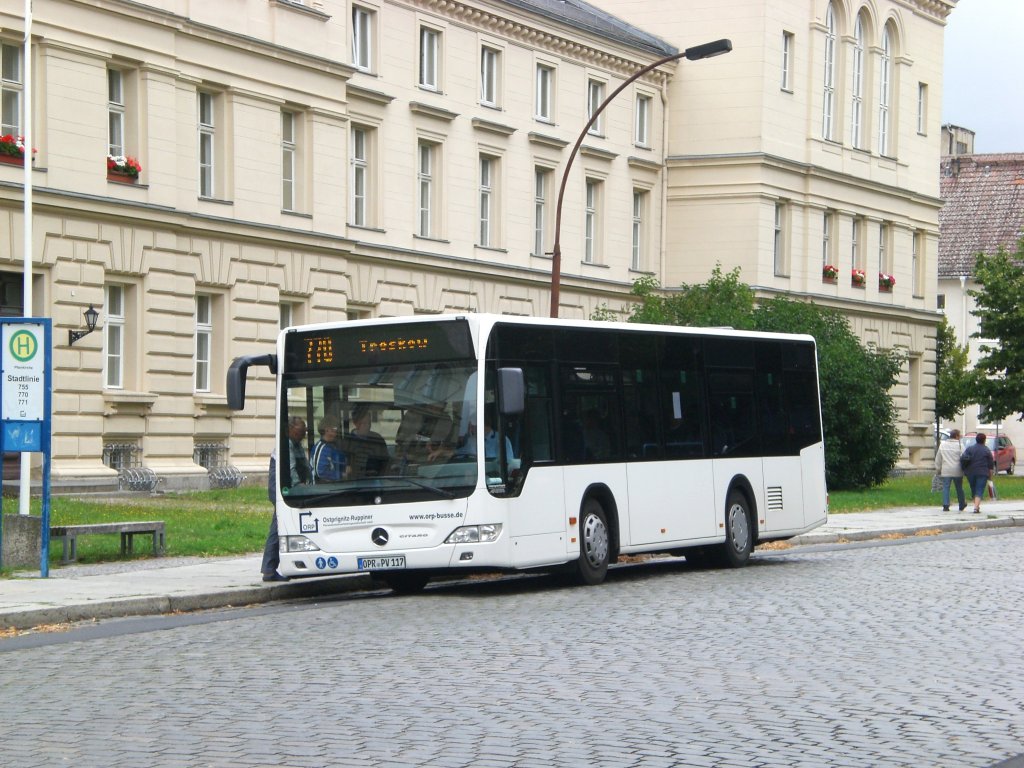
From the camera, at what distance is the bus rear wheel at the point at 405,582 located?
755 inches

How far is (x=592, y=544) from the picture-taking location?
19.4m

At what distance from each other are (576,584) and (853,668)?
772 cm

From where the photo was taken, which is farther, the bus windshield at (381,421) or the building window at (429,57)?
the building window at (429,57)

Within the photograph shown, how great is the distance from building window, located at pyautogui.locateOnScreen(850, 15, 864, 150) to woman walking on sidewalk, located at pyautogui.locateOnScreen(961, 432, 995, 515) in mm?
27155

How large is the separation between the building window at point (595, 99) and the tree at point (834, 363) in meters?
7.37

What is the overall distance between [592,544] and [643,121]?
3855 cm

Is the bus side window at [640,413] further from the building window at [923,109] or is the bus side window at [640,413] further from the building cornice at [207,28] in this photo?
the building window at [923,109]

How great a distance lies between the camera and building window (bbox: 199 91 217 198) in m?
39.1

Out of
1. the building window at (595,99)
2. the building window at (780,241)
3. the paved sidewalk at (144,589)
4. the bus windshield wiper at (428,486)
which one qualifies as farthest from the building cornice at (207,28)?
the building window at (780,241)

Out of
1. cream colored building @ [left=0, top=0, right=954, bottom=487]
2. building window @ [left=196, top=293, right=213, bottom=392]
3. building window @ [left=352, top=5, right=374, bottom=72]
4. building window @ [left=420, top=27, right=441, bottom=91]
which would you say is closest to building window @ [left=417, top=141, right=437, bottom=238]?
cream colored building @ [left=0, top=0, right=954, bottom=487]

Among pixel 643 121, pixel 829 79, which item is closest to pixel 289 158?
pixel 643 121

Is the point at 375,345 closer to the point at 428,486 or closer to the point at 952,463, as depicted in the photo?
the point at 428,486

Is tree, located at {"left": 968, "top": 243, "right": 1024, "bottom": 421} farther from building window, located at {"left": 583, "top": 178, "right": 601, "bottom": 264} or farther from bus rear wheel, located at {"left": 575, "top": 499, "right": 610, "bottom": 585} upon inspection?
bus rear wheel, located at {"left": 575, "top": 499, "right": 610, "bottom": 585}

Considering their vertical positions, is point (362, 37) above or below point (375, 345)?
above
